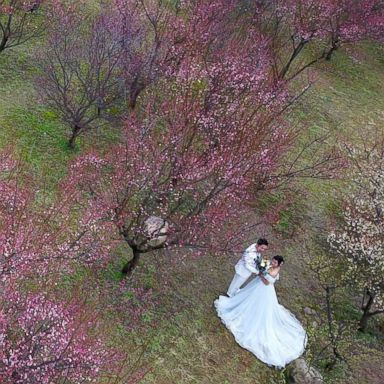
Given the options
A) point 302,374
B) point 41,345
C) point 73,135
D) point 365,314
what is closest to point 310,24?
point 73,135

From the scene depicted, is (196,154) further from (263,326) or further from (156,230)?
(263,326)

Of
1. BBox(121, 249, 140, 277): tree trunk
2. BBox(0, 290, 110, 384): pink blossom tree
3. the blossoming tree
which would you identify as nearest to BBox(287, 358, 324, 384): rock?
the blossoming tree

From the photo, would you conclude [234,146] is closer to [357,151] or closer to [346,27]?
[357,151]

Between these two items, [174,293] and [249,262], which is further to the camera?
[174,293]

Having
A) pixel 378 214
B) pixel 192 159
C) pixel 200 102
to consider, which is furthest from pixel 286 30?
pixel 192 159

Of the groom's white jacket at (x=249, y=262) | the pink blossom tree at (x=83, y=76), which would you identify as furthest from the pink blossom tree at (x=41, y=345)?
the pink blossom tree at (x=83, y=76)

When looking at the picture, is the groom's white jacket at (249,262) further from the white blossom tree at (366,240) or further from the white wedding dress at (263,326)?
the white blossom tree at (366,240)

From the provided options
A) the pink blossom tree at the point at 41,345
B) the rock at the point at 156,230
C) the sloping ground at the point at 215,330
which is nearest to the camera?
the pink blossom tree at the point at 41,345
